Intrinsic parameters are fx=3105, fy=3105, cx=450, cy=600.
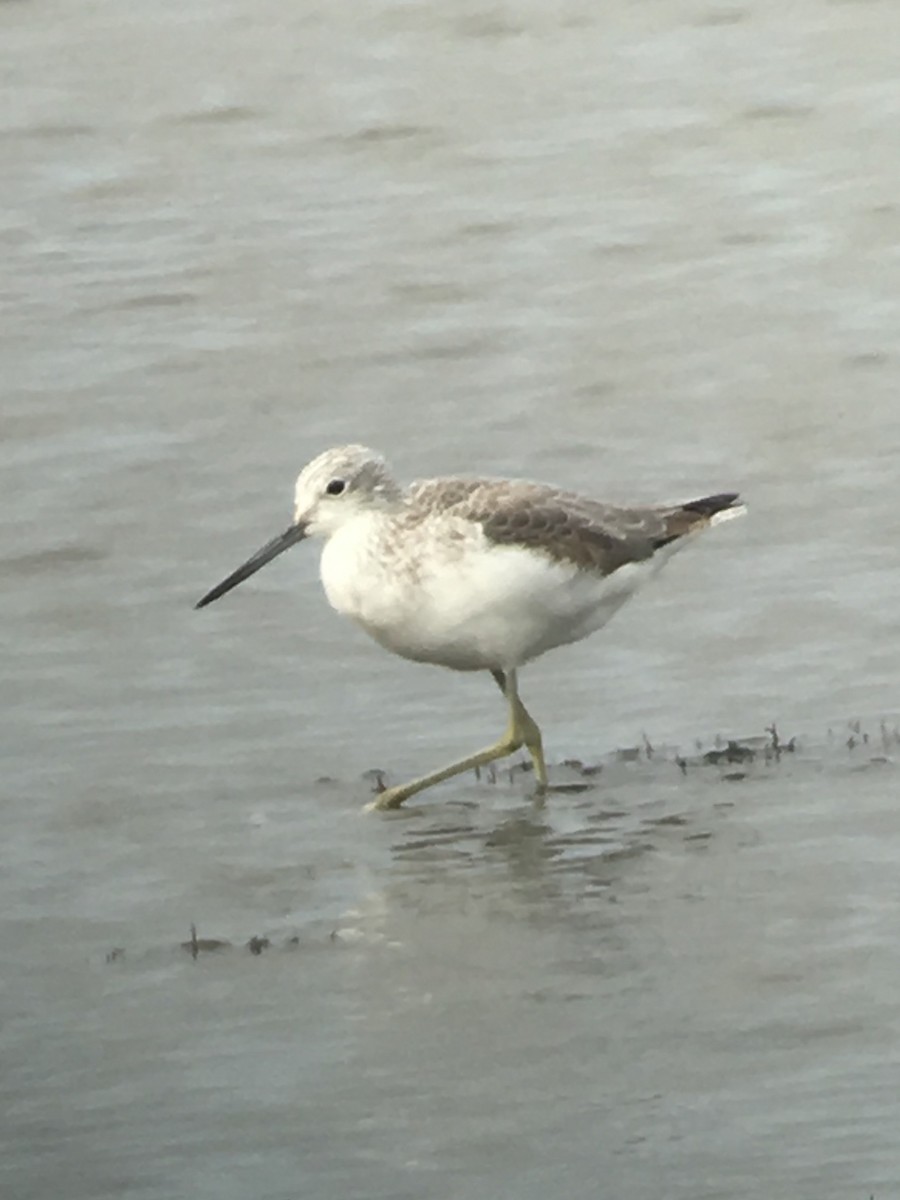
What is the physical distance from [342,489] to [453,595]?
68 cm

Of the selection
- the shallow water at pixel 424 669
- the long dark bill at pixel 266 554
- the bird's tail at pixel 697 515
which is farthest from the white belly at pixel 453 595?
the bird's tail at pixel 697 515

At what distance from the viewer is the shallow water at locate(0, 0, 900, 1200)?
23.0 ft

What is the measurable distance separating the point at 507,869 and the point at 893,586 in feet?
10.6

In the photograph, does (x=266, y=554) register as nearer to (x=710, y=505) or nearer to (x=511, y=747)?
(x=511, y=747)

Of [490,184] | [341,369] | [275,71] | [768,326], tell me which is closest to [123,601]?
[341,369]

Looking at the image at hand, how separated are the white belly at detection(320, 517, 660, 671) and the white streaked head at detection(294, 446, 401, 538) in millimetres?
100

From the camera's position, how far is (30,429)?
48.3ft

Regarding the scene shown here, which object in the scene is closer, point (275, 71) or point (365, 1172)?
point (365, 1172)

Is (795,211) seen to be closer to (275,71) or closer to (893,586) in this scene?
(275,71)

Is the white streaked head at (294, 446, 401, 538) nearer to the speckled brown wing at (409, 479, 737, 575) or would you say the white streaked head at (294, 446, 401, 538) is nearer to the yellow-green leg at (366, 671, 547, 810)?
the speckled brown wing at (409, 479, 737, 575)

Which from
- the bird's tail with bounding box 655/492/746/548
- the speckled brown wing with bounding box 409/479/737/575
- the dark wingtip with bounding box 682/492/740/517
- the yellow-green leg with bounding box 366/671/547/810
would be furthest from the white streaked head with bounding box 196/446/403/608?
the dark wingtip with bounding box 682/492/740/517

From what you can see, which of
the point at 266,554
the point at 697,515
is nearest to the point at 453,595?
the point at 266,554

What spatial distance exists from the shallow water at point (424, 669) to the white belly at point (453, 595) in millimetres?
456

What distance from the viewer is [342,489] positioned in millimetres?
10305
